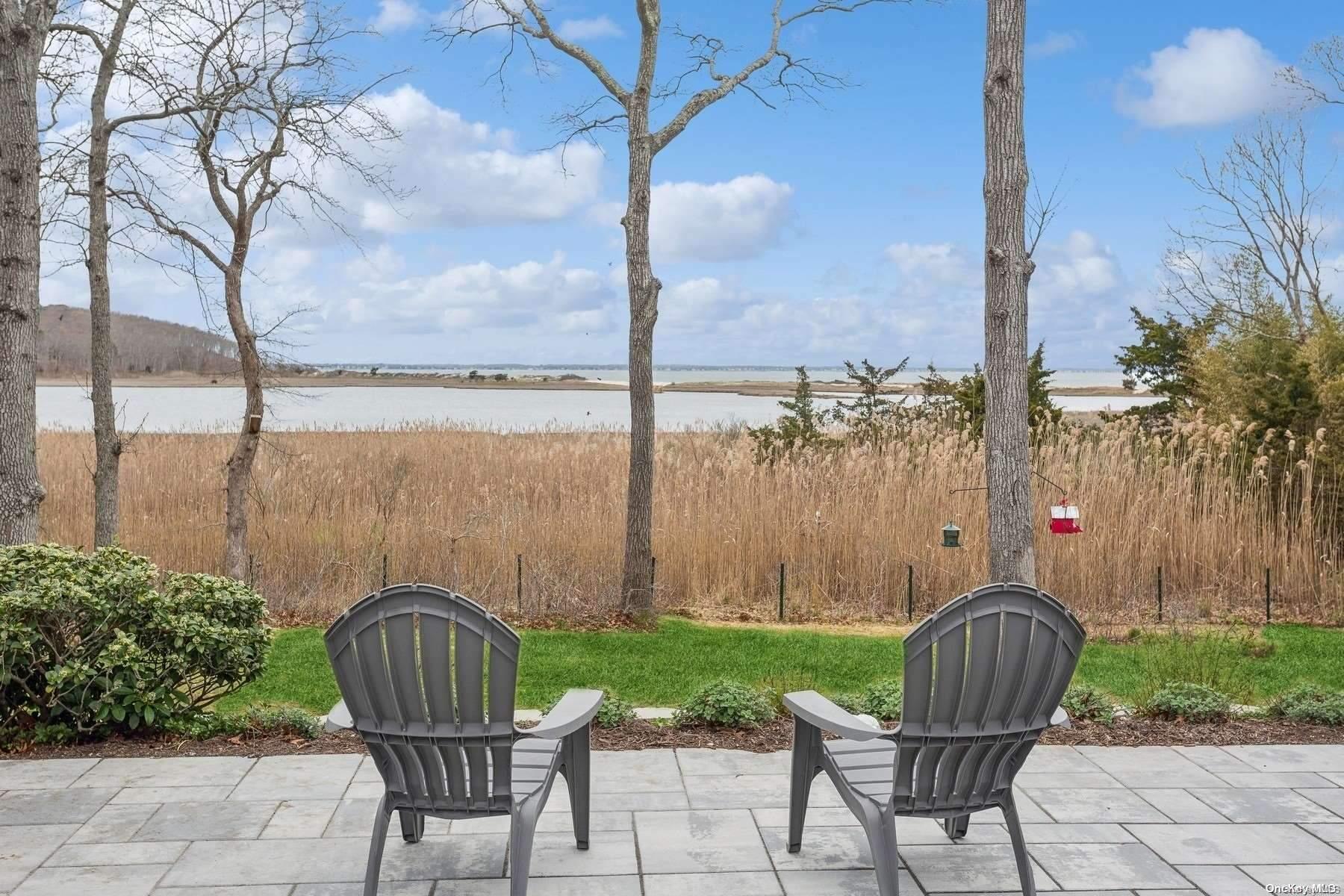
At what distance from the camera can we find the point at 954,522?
29.8 ft

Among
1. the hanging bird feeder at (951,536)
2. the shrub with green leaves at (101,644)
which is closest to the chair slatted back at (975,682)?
the shrub with green leaves at (101,644)

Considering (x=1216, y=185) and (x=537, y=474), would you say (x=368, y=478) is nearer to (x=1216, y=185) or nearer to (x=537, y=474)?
(x=537, y=474)

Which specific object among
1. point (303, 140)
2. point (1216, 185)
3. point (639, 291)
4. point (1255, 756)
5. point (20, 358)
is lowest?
point (1255, 756)

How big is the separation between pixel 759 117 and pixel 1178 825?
7529 millimetres

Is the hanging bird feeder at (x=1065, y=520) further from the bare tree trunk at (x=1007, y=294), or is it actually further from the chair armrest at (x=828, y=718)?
the chair armrest at (x=828, y=718)

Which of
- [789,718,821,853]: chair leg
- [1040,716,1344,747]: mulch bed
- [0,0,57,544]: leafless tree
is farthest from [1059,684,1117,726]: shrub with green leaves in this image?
[0,0,57,544]: leafless tree

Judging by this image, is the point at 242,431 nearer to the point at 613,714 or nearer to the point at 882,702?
the point at 613,714

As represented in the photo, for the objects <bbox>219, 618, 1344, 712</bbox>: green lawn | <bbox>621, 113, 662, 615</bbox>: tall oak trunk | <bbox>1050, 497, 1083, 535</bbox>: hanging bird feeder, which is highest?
<bbox>621, 113, 662, 615</bbox>: tall oak trunk

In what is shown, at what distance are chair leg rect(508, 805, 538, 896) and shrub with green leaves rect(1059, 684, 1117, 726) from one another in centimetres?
299

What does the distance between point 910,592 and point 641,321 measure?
9.44 ft

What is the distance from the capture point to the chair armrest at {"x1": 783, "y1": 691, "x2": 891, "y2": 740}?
3096mm

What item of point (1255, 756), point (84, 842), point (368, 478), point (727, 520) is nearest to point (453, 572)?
point (727, 520)

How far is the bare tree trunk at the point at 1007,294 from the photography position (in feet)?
17.5

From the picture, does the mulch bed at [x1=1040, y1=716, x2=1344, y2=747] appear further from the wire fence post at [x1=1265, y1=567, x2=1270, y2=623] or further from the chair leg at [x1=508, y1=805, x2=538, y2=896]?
the wire fence post at [x1=1265, y1=567, x2=1270, y2=623]
